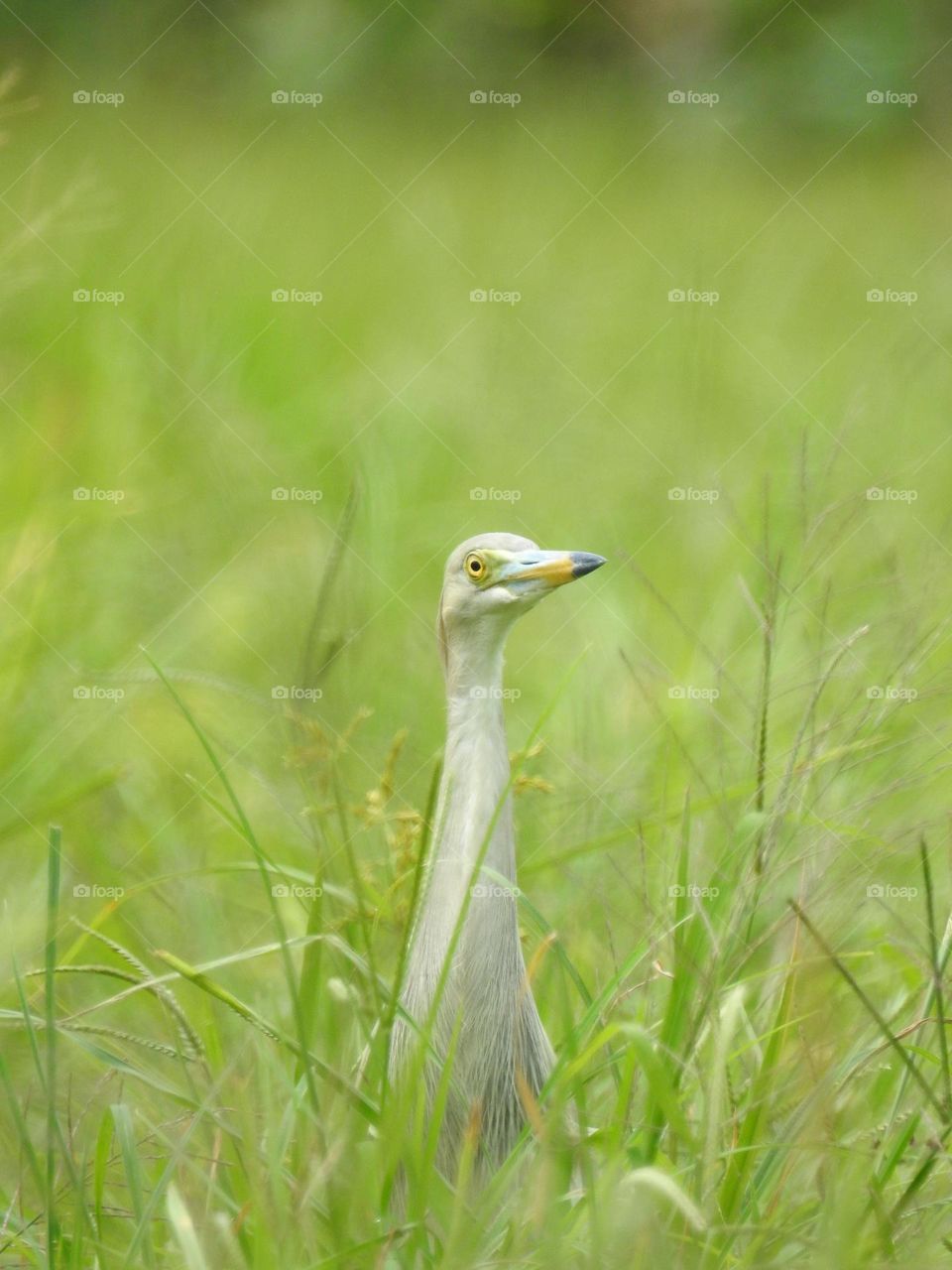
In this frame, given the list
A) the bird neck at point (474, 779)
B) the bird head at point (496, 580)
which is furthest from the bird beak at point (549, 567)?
the bird neck at point (474, 779)

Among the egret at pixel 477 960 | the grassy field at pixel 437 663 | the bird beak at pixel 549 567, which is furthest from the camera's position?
the bird beak at pixel 549 567

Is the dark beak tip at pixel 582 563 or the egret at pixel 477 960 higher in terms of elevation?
the dark beak tip at pixel 582 563

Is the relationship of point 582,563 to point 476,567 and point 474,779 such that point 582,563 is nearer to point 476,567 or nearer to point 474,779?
point 476,567

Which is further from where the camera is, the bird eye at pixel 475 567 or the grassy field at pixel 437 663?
the bird eye at pixel 475 567

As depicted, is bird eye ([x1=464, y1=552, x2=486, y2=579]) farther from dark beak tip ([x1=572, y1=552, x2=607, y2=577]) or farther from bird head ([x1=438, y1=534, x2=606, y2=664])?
dark beak tip ([x1=572, y1=552, x2=607, y2=577])

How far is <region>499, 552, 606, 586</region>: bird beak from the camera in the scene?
2.19 meters

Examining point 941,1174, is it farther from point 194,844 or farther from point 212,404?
point 212,404

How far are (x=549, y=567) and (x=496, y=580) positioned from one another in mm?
84

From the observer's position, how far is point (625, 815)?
2.96 meters

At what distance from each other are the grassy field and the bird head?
0.69ft

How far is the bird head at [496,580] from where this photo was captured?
2.21 meters

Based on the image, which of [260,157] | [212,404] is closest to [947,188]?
[260,157]

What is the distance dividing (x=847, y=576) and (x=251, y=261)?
8.85 feet

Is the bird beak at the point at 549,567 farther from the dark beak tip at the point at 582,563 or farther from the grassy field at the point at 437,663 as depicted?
the grassy field at the point at 437,663
